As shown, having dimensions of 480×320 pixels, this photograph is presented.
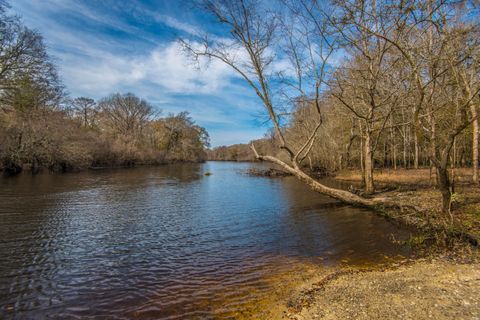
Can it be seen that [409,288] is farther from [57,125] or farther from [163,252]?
[57,125]

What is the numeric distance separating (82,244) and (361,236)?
8895mm

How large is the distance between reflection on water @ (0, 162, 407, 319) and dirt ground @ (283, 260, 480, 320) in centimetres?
88

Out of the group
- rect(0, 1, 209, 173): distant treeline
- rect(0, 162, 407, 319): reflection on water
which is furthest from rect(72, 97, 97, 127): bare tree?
rect(0, 162, 407, 319): reflection on water

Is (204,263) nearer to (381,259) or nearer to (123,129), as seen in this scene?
(381,259)

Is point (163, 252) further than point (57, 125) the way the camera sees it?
No

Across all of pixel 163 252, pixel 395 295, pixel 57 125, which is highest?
pixel 57 125

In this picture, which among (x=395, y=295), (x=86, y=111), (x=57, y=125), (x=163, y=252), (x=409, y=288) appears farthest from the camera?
(x=86, y=111)

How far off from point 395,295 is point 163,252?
5646 millimetres

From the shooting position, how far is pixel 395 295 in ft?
14.0

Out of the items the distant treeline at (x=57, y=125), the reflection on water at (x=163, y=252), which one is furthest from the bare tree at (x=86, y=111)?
the reflection on water at (x=163, y=252)

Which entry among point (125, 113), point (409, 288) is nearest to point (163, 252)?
point (409, 288)

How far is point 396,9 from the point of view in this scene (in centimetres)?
673

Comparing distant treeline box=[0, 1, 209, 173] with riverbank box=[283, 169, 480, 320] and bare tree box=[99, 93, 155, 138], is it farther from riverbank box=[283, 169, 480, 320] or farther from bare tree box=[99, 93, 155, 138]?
riverbank box=[283, 169, 480, 320]

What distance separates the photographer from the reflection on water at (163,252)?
4738 mm
